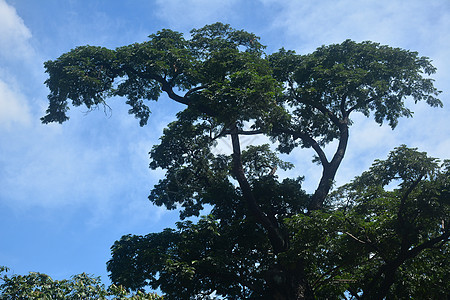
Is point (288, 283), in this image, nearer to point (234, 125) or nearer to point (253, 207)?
point (253, 207)

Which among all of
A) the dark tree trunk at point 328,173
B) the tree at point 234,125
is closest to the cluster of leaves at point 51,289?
the tree at point 234,125

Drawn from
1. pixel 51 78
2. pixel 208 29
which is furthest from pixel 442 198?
pixel 51 78

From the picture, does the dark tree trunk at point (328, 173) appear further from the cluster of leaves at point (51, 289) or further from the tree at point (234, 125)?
the cluster of leaves at point (51, 289)

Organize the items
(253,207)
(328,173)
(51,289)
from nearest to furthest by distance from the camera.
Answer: (51,289), (253,207), (328,173)

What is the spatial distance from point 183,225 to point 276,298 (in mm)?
4798

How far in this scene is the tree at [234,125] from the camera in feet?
51.9

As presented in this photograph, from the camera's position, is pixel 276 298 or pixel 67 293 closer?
pixel 67 293

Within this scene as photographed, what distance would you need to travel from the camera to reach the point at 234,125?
18.3m

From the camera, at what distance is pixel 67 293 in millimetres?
12414

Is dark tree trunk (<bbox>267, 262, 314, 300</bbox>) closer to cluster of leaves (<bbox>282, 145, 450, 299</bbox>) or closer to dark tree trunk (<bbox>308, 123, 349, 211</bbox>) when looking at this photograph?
cluster of leaves (<bbox>282, 145, 450, 299</bbox>)

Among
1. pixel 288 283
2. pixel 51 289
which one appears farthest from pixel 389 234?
pixel 51 289

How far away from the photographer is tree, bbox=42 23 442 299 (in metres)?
15.8

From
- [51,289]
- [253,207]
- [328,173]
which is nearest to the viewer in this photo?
[51,289]

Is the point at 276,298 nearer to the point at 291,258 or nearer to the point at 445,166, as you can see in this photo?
the point at 291,258
